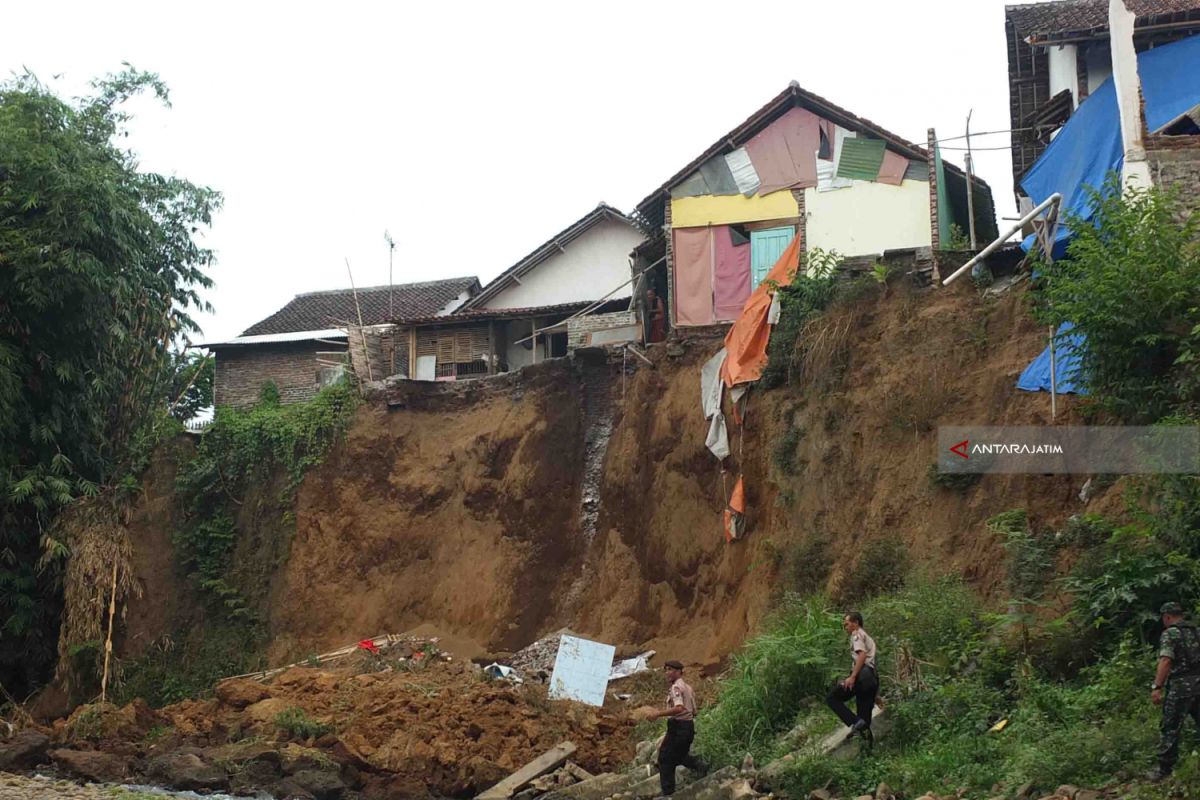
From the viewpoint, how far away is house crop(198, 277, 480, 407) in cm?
3319

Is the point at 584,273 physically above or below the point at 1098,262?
above

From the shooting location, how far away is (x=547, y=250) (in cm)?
3130

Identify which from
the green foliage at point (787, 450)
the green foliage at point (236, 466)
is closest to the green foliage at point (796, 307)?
the green foliage at point (787, 450)

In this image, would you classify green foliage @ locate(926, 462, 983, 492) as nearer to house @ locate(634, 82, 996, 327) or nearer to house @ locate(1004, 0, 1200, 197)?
house @ locate(1004, 0, 1200, 197)

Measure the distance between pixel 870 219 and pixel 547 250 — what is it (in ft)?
29.8

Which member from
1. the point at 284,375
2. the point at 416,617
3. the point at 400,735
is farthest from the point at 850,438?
the point at 284,375

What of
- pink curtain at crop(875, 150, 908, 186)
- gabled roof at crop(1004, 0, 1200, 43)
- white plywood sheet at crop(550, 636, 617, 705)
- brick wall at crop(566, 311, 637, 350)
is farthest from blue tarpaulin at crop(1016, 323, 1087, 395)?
brick wall at crop(566, 311, 637, 350)

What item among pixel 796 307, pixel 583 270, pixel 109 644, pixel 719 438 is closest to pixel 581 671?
pixel 719 438

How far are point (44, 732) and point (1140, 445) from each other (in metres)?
16.0

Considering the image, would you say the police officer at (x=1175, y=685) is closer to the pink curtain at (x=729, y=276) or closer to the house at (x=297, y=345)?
the pink curtain at (x=729, y=276)

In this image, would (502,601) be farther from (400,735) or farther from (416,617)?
(400,735)

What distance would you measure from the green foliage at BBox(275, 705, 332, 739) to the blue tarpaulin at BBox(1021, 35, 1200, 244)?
11429mm

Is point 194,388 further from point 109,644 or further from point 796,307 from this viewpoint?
point 796,307

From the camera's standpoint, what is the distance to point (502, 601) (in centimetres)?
2441
